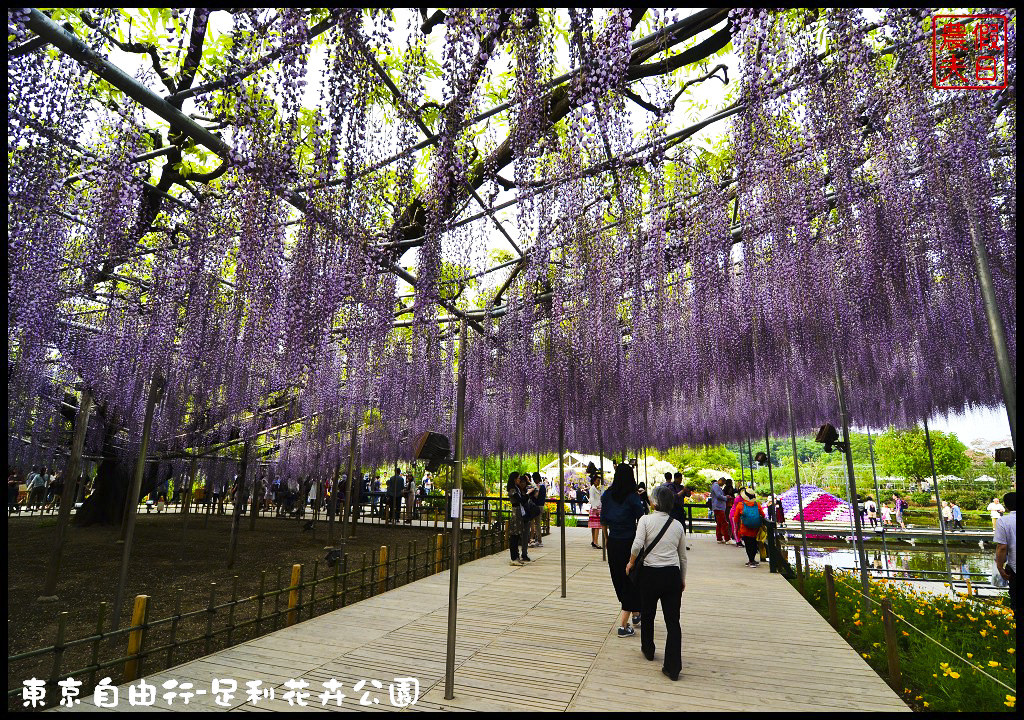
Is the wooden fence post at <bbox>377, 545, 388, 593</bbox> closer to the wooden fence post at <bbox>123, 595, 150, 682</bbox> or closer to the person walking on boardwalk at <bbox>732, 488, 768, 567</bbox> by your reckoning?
the wooden fence post at <bbox>123, 595, 150, 682</bbox>

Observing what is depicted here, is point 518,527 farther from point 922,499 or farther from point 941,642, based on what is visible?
point 922,499

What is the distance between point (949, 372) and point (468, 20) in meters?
12.0

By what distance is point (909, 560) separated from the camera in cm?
1118

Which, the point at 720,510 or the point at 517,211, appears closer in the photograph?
the point at 517,211

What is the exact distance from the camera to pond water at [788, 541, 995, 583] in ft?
29.5

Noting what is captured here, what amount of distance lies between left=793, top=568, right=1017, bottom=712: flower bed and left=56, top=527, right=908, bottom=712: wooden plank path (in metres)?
0.28

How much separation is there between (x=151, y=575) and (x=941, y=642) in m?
8.95

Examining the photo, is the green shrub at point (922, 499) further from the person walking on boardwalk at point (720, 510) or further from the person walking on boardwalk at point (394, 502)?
the person walking on boardwalk at point (394, 502)

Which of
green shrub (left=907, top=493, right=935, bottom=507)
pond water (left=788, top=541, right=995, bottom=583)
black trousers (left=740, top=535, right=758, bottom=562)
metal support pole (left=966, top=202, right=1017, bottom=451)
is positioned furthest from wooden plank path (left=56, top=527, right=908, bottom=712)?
green shrub (left=907, top=493, right=935, bottom=507)

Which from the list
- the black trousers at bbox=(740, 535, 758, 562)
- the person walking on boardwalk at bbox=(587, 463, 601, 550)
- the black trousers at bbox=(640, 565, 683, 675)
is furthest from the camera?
the person walking on boardwalk at bbox=(587, 463, 601, 550)

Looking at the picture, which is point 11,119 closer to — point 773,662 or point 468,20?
point 468,20

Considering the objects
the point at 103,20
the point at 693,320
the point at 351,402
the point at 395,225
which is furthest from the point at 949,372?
the point at 103,20

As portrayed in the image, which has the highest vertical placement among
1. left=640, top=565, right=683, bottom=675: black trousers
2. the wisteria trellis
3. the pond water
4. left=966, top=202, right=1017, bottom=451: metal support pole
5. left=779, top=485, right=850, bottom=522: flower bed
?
the wisteria trellis

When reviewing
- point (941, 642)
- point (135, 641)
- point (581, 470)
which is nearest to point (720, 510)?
point (941, 642)
